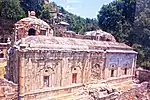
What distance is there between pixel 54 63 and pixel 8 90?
411cm

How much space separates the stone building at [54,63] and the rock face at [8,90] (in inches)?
14.1

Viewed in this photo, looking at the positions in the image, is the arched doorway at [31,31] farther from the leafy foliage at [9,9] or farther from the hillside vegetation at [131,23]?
the hillside vegetation at [131,23]

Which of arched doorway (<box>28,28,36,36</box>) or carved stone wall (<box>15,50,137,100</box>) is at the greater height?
arched doorway (<box>28,28,36,36</box>)

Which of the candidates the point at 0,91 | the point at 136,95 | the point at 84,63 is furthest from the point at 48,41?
the point at 136,95

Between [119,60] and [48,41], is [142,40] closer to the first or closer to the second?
[119,60]

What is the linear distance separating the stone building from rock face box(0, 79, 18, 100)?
0.36 m

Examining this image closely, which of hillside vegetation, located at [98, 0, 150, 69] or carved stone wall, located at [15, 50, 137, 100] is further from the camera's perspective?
hillside vegetation, located at [98, 0, 150, 69]

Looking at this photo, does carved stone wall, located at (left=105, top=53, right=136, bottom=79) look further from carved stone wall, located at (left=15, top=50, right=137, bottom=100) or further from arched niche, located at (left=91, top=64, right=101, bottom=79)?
arched niche, located at (left=91, top=64, right=101, bottom=79)

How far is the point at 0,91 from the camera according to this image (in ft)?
53.5

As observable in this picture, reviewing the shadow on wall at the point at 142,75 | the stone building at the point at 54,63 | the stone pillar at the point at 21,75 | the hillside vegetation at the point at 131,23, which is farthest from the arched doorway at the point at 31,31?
the hillside vegetation at the point at 131,23

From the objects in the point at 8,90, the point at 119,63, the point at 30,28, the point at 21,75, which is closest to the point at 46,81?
the point at 21,75

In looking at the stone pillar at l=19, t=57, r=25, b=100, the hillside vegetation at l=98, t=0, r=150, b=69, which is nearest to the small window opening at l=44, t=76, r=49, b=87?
the stone pillar at l=19, t=57, r=25, b=100

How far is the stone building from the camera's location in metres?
17.1

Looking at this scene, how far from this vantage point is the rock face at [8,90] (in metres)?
16.3
